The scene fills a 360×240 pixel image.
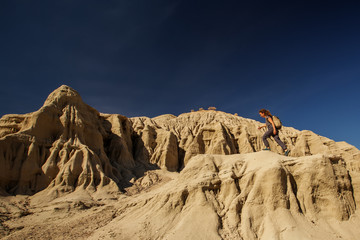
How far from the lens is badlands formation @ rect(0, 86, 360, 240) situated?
30.3ft

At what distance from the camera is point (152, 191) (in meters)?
12.3

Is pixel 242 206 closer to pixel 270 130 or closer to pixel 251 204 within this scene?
pixel 251 204

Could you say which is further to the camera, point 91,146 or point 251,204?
point 91,146

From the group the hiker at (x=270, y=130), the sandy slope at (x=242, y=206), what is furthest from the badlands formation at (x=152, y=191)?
the hiker at (x=270, y=130)

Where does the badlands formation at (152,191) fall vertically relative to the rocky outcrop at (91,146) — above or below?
below

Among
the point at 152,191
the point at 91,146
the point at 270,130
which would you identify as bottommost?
the point at 152,191

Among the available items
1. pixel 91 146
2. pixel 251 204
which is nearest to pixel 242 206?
pixel 251 204

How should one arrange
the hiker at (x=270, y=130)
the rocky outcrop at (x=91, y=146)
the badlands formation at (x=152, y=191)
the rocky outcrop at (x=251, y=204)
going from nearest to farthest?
the rocky outcrop at (x=251, y=204) < the badlands formation at (x=152, y=191) < the hiker at (x=270, y=130) < the rocky outcrop at (x=91, y=146)

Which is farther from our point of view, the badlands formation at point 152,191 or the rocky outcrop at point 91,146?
the rocky outcrop at point 91,146

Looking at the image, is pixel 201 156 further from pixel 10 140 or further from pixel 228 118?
pixel 228 118

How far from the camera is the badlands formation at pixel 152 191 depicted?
923cm

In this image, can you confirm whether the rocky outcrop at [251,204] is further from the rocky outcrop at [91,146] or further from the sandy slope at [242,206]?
the rocky outcrop at [91,146]

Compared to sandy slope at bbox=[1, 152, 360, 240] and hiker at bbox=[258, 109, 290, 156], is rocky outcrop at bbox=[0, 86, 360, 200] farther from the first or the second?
hiker at bbox=[258, 109, 290, 156]

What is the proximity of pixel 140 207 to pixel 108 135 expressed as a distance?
23.7 metres
